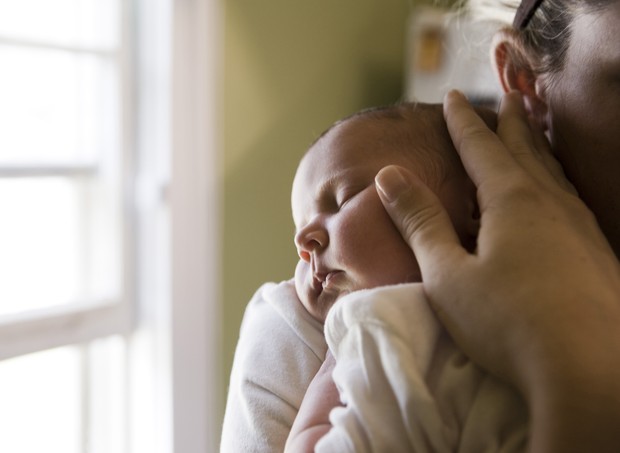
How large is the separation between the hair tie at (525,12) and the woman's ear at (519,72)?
12 mm

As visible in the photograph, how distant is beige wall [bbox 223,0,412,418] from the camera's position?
236 cm

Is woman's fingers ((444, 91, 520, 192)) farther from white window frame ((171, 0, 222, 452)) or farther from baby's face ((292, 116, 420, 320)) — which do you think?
white window frame ((171, 0, 222, 452))

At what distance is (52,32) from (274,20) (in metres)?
0.77

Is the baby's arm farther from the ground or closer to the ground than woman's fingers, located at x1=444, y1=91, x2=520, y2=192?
closer to the ground

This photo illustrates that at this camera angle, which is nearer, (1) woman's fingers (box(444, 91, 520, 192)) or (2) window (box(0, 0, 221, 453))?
(1) woman's fingers (box(444, 91, 520, 192))

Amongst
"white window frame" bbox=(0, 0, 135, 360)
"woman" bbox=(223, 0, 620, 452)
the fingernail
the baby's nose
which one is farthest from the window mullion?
the fingernail

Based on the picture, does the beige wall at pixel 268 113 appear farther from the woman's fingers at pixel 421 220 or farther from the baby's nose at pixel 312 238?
the woman's fingers at pixel 421 220

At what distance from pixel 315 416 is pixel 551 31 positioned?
1.68ft

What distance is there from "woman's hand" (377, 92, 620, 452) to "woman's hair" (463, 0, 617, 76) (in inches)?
5.6

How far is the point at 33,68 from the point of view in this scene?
6.61 feet

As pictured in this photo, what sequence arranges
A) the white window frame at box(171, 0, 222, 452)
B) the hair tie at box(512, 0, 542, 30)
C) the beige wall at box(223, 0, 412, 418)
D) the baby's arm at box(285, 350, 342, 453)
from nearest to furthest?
the baby's arm at box(285, 350, 342, 453) → the hair tie at box(512, 0, 542, 30) → the white window frame at box(171, 0, 222, 452) → the beige wall at box(223, 0, 412, 418)

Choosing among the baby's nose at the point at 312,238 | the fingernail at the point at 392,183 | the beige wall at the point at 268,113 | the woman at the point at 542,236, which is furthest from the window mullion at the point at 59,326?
the fingernail at the point at 392,183

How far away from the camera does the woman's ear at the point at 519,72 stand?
2.72ft

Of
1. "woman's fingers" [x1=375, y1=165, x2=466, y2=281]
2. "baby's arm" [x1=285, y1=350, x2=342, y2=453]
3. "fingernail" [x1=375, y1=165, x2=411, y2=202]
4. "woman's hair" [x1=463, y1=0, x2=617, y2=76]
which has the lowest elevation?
"baby's arm" [x1=285, y1=350, x2=342, y2=453]
